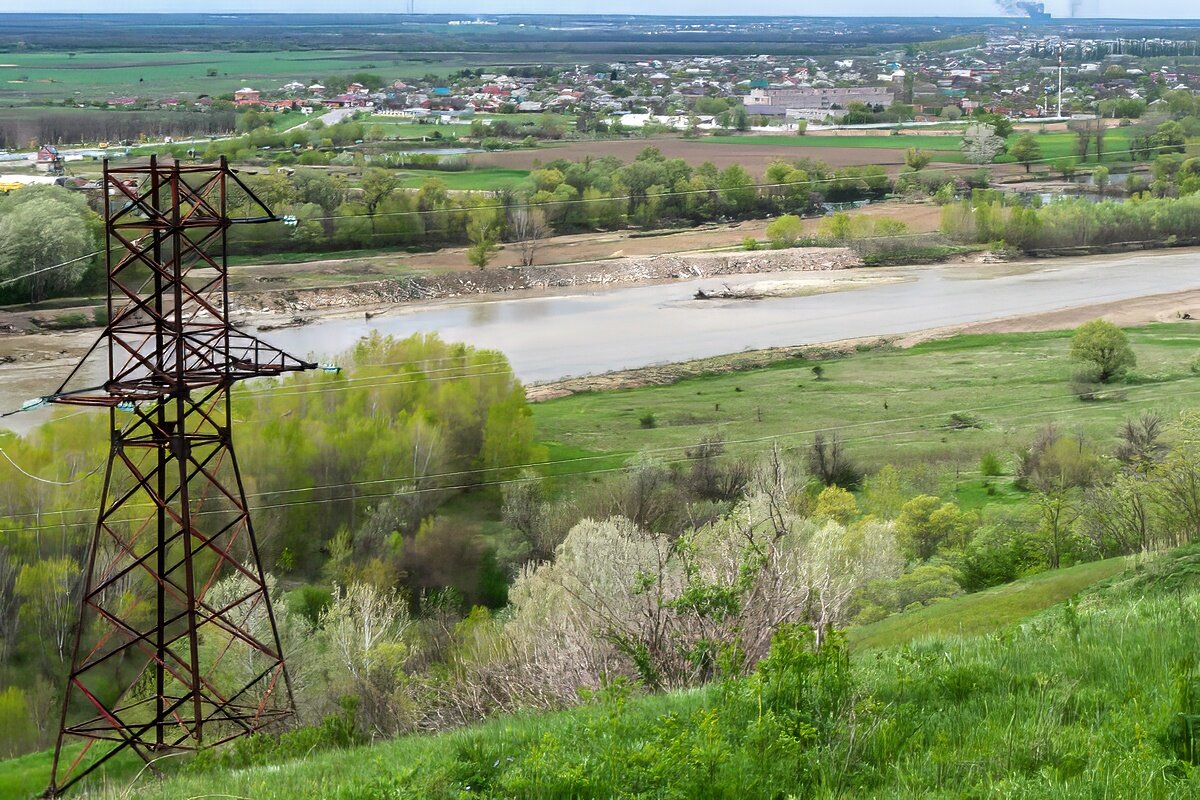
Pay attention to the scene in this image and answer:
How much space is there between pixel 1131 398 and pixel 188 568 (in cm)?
2670

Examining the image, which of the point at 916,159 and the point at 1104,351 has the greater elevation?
the point at 916,159

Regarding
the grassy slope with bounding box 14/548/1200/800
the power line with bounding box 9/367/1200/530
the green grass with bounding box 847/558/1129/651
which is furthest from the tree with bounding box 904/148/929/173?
the grassy slope with bounding box 14/548/1200/800

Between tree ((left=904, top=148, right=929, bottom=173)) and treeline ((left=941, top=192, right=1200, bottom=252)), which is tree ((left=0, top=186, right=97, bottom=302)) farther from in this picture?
tree ((left=904, top=148, right=929, bottom=173))

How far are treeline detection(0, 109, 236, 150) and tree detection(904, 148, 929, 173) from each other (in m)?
25.3

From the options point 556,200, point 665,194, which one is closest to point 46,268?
point 556,200

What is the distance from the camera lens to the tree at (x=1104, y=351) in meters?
33.1

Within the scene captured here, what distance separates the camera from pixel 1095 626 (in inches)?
297

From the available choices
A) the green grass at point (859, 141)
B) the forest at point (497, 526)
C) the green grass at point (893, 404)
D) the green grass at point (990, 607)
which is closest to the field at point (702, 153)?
the green grass at point (859, 141)

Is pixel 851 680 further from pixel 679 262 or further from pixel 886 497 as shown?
pixel 679 262

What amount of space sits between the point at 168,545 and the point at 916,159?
36.5 m

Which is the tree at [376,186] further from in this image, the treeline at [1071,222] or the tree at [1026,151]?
the tree at [1026,151]

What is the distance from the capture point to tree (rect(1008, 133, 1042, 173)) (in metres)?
49.8

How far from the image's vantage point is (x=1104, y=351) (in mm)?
33375

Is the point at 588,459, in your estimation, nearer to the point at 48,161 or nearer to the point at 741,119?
the point at 48,161
